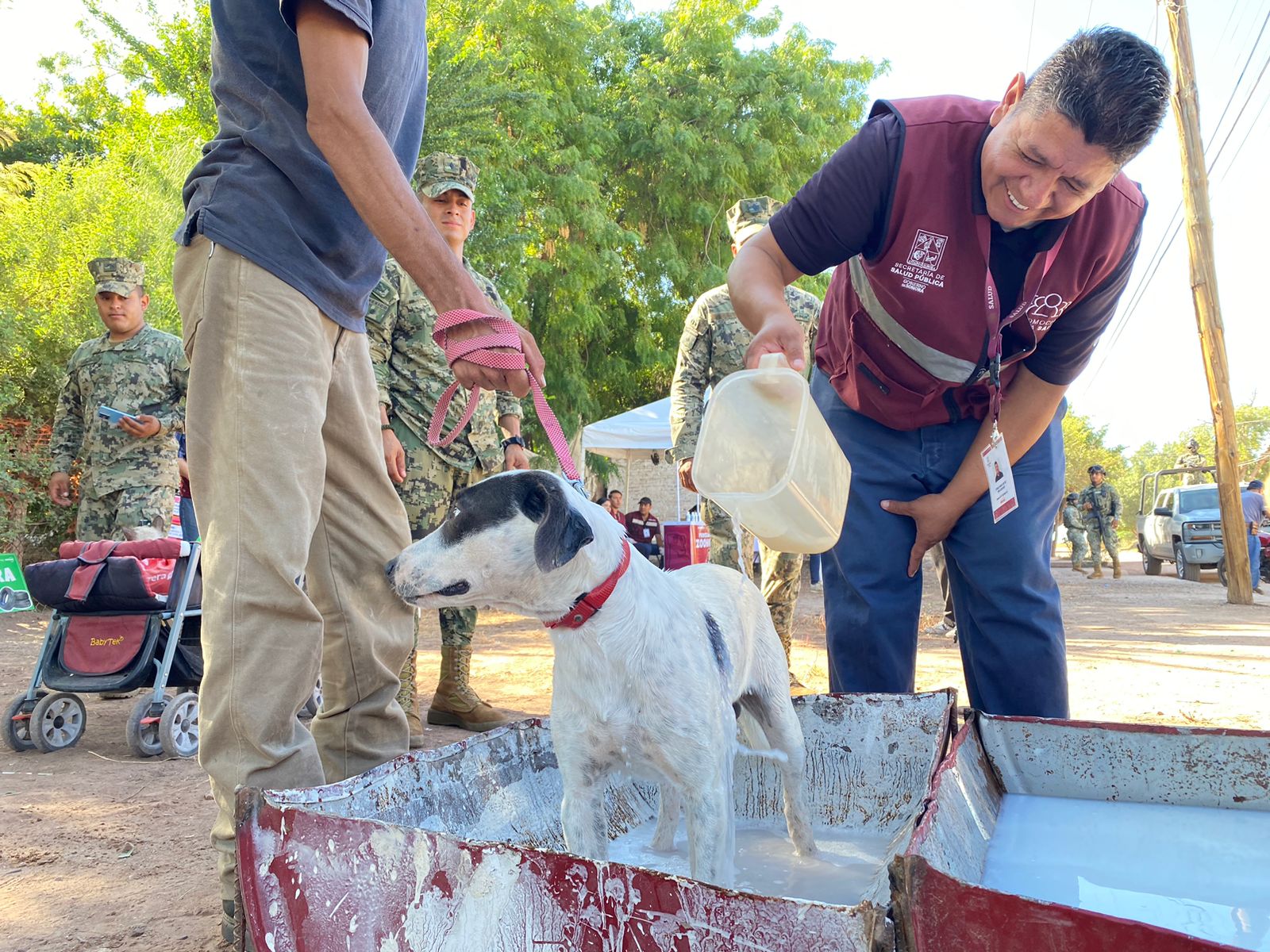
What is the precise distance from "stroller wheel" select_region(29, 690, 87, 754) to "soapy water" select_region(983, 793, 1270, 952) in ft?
14.8

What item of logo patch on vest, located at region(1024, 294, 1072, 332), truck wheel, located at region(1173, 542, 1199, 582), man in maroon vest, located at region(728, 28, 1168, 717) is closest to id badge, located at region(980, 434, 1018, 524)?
man in maroon vest, located at region(728, 28, 1168, 717)

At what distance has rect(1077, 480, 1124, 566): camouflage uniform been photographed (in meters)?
18.1

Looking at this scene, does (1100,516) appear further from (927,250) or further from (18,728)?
(18,728)

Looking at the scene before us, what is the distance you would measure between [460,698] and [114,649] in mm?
1744

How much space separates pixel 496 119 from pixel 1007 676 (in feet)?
49.4

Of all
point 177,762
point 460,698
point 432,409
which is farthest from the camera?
point 460,698

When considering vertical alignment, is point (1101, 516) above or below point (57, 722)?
above

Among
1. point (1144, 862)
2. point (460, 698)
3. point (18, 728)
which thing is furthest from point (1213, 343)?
point (18, 728)

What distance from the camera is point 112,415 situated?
21.0 ft

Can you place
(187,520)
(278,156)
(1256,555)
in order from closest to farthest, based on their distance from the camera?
(278,156), (187,520), (1256,555)

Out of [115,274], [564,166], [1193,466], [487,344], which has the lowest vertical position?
[487,344]

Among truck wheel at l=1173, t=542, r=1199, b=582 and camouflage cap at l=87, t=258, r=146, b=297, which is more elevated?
camouflage cap at l=87, t=258, r=146, b=297

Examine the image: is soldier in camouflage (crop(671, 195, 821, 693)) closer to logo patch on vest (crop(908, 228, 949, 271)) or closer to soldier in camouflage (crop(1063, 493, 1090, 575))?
logo patch on vest (crop(908, 228, 949, 271))

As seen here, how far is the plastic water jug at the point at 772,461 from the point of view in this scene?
2559 mm
